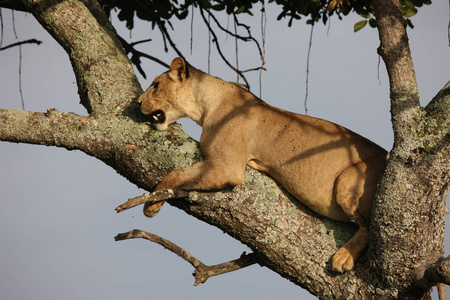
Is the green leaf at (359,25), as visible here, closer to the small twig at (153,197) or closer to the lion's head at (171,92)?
the lion's head at (171,92)

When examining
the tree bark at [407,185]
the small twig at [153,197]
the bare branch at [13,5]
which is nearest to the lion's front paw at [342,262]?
the tree bark at [407,185]

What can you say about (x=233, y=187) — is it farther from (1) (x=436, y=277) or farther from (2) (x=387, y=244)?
(1) (x=436, y=277)

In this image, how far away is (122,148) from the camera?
3920 mm

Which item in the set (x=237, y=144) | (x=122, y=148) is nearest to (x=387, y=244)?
(x=237, y=144)

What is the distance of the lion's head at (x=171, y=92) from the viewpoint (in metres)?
4.39

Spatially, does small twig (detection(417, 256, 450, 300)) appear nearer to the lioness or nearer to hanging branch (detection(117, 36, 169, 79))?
the lioness

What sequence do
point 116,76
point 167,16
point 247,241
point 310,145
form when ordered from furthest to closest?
point 167,16
point 116,76
point 310,145
point 247,241

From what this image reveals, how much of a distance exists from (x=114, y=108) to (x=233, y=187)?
119 centimetres

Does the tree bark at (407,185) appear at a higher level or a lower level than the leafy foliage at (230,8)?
lower

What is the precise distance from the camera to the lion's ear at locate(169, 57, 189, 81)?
4500 millimetres

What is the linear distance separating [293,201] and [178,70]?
1538mm

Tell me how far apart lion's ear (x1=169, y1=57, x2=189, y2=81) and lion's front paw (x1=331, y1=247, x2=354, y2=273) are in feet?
6.49

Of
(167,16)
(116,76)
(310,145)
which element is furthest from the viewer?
(167,16)

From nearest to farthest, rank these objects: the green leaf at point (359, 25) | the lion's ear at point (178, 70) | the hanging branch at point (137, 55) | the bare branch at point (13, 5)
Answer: the lion's ear at point (178, 70) → the bare branch at point (13, 5) → the green leaf at point (359, 25) → the hanging branch at point (137, 55)
